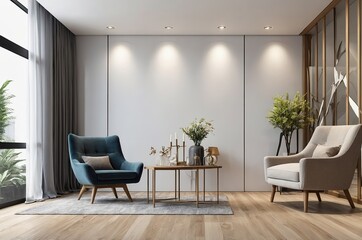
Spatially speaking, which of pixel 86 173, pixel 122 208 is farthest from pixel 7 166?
pixel 122 208

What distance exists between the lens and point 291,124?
741 centimetres

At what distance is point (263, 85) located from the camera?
8.01 metres

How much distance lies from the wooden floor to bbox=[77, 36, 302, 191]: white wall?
2410mm

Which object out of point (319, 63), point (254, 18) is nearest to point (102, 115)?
point (254, 18)

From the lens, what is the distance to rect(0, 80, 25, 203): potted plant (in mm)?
5641

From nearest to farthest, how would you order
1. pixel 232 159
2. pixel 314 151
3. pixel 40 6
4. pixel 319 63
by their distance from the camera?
pixel 314 151 → pixel 40 6 → pixel 319 63 → pixel 232 159

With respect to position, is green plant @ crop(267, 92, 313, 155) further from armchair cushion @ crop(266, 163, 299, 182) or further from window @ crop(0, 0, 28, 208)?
window @ crop(0, 0, 28, 208)

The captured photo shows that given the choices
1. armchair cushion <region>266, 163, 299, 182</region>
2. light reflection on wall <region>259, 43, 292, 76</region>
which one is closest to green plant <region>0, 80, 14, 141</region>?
armchair cushion <region>266, 163, 299, 182</region>

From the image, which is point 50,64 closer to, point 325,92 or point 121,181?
point 121,181

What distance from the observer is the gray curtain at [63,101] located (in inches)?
284

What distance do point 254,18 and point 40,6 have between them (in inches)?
117

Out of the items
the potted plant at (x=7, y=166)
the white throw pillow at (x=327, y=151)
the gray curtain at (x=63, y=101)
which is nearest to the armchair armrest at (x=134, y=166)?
the gray curtain at (x=63, y=101)

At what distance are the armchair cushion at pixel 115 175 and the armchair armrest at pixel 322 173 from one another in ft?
6.86

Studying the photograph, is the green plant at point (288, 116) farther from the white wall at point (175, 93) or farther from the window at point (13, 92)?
the window at point (13, 92)
